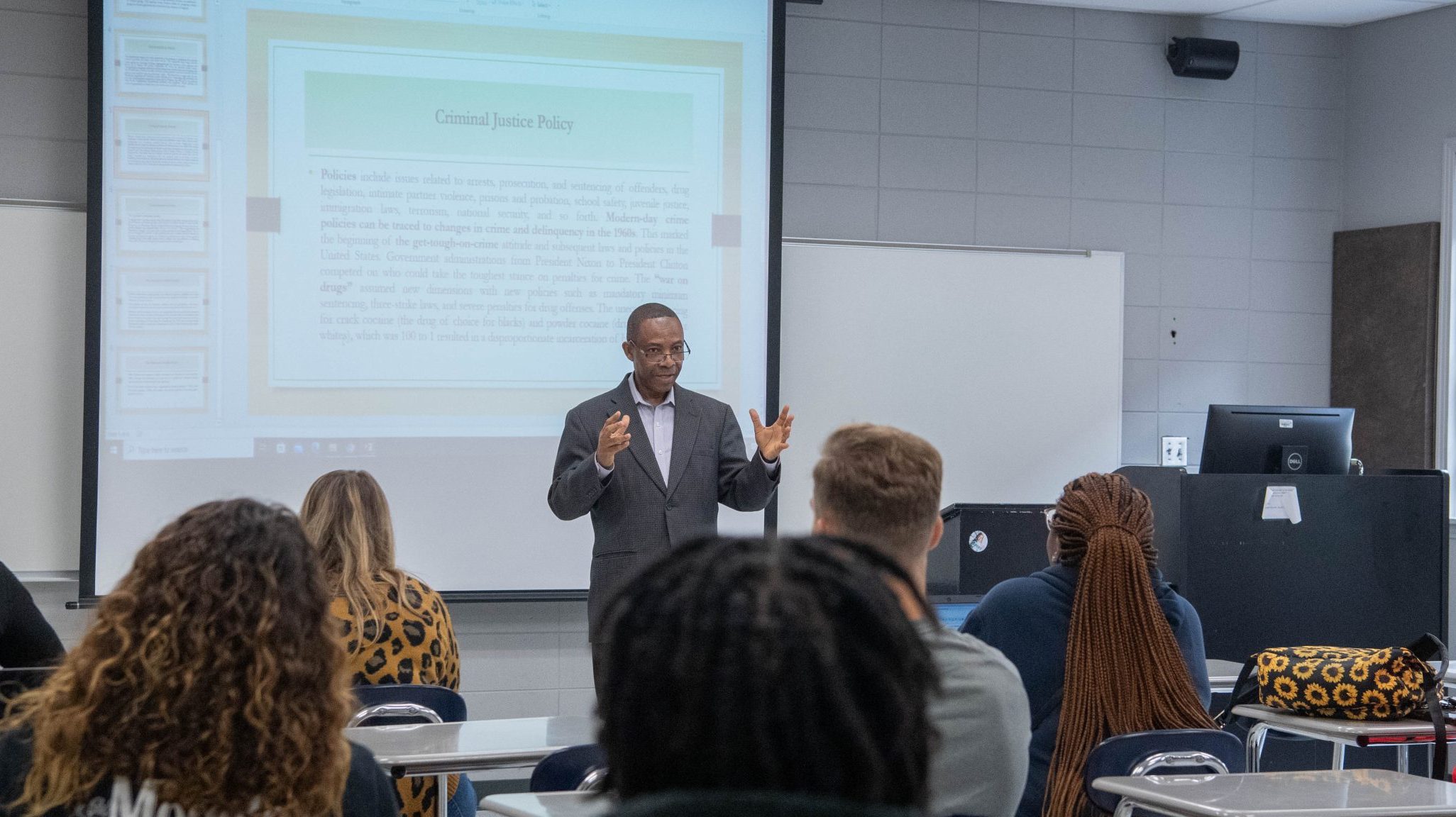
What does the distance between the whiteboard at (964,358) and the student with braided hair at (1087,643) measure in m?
2.45

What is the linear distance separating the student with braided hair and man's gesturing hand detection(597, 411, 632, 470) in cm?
110

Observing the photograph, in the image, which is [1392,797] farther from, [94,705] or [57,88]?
[57,88]

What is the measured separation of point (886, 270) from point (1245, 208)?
1.65m

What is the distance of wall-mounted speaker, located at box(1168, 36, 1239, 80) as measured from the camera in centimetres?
522

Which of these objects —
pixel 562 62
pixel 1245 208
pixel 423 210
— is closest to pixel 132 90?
pixel 423 210

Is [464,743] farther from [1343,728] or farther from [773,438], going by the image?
[1343,728]

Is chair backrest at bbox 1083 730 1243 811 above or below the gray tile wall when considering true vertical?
below

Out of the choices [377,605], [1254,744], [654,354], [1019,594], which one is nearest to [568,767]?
[377,605]

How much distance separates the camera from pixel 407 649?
2.42 meters

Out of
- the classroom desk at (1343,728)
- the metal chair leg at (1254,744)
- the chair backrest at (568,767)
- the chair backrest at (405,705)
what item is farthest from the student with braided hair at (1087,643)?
the chair backrest at (405,705)

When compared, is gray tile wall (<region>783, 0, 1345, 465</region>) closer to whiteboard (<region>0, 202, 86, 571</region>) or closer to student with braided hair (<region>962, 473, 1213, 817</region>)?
whiteboard (<region>0, 202, 86, 571</region>)

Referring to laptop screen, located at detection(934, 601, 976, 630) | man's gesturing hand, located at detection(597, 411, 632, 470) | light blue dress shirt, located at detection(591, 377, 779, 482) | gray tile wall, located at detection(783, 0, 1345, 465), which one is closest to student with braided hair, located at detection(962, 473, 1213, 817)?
man's gesturing hand, located at detection(597, 411, 632, 470)

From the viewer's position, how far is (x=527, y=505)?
436cm

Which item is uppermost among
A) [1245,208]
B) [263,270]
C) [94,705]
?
[1245,208]
